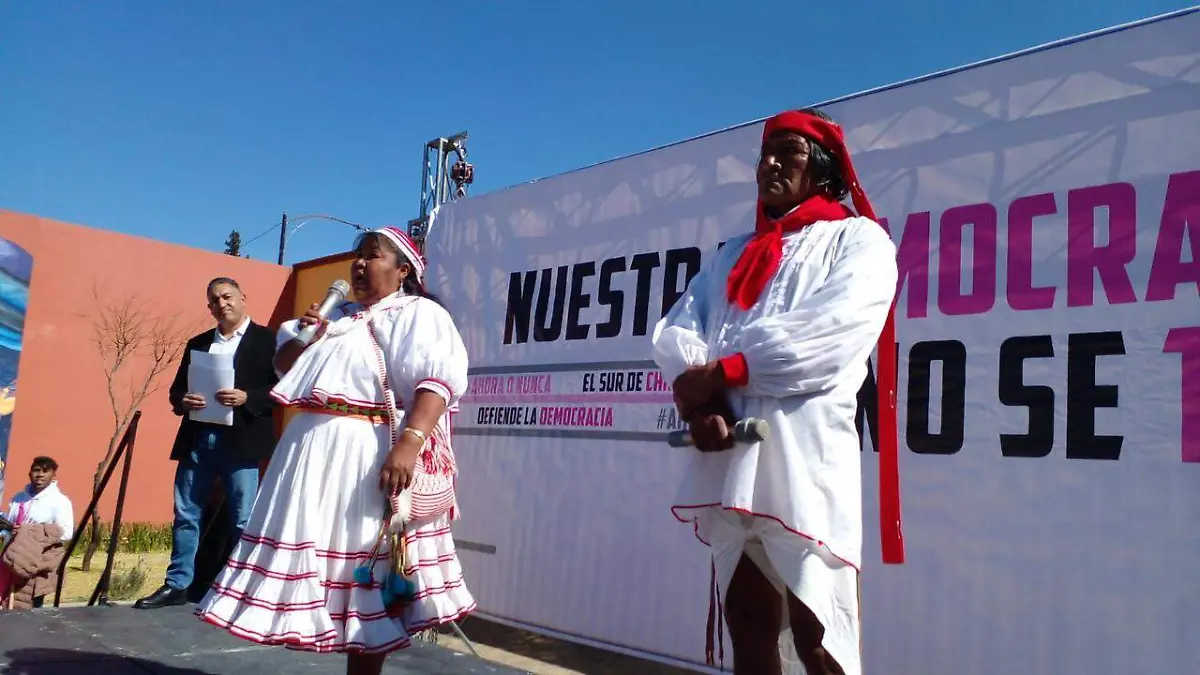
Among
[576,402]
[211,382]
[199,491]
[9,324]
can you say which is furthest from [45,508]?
[9,324]

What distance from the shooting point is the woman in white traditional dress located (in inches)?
96.8

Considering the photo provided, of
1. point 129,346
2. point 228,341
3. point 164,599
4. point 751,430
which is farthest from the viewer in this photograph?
point 129,346

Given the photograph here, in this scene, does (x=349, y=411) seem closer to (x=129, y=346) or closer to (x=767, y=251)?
(x=767, y=251)

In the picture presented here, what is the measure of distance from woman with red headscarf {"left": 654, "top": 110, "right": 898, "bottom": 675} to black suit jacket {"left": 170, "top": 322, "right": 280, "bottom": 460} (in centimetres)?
283

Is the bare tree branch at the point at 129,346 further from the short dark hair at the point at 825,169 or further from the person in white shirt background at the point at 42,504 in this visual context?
the short dark hair at the point at 825,169

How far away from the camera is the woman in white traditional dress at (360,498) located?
2.46 meters

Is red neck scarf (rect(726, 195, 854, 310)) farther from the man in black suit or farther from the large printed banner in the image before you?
the man in black suit

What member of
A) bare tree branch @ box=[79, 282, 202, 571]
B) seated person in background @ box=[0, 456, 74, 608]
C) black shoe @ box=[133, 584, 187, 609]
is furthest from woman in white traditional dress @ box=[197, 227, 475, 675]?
bare tree branch @ box=[79, 282, 202, 571]

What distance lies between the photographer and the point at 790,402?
5.57 ft

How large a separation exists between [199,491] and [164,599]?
0.48 m

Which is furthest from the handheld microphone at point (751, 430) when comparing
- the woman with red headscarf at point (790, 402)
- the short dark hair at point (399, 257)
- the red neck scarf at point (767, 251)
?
the short dark hair at point (399, 257)

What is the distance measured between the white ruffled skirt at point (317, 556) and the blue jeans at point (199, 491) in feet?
5.75

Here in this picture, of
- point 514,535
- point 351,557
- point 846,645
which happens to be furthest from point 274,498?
point 514,535

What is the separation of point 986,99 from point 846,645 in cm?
259
